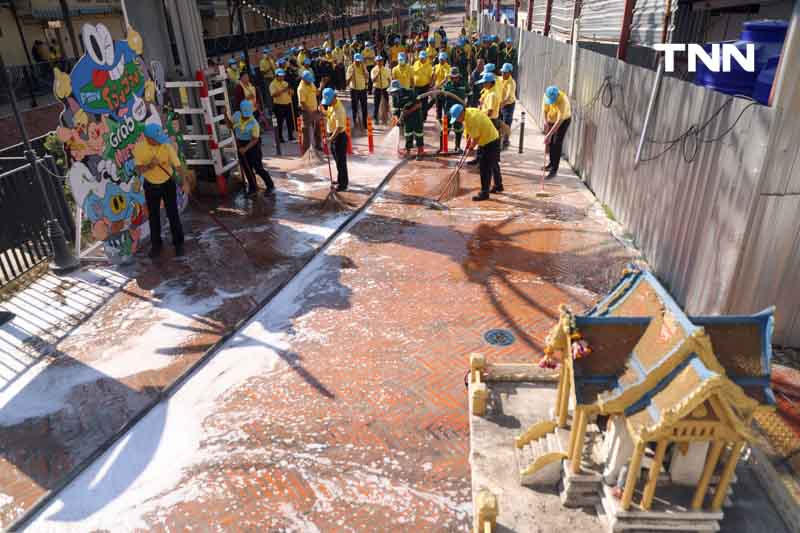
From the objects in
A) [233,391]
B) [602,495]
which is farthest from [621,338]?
[233,391]

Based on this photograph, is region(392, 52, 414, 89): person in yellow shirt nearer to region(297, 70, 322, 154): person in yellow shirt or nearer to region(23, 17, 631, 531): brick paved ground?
region(297, 70, 322, 154): person in yellow shirt

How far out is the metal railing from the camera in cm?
733

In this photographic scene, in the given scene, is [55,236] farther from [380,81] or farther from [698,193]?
[380,81]

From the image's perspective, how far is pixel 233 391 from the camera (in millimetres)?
Result: 5199

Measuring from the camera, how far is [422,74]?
1493 cm

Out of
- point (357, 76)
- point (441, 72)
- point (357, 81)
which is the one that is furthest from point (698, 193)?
point (357, 81)

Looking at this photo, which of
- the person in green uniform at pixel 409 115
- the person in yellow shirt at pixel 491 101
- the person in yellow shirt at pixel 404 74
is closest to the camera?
the person in yellow shirt at pixel 491 101

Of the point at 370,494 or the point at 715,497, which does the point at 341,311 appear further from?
the point at 715,497

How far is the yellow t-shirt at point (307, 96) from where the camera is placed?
42.0ft

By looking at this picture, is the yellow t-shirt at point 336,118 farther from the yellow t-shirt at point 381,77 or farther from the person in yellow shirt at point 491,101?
the yellow t-shirt at point 381,77

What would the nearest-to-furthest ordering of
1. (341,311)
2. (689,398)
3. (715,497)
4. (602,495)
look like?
(689,398), (715,497), (602,495), (341,311)

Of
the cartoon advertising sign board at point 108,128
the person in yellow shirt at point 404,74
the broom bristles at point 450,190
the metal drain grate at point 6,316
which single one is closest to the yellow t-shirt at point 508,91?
the broom bristles at point 450,190

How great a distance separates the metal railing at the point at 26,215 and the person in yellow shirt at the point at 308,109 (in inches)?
240

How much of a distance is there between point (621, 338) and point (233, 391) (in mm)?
3616
